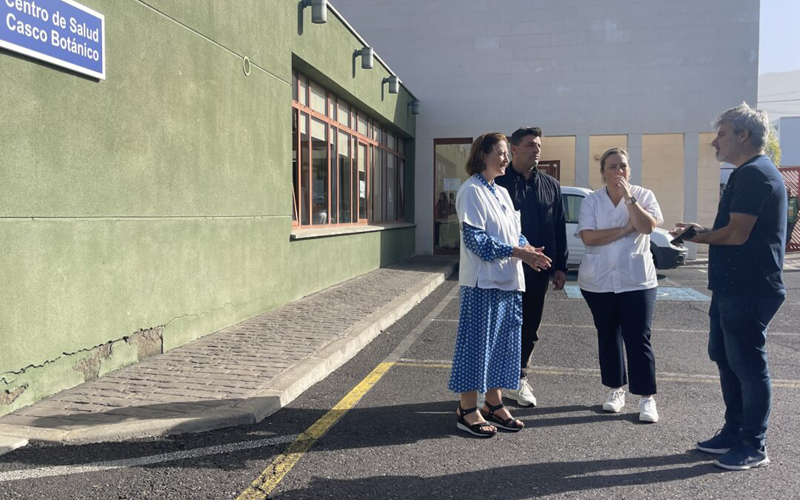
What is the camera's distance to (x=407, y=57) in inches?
742

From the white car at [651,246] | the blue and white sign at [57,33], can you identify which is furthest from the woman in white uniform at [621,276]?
the white car at [651,246]

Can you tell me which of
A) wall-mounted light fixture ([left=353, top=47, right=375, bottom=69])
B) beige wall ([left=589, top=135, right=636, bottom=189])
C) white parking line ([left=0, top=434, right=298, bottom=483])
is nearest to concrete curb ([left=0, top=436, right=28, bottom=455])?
white parking line ([left=0, top=434, right=298, bottom=483])

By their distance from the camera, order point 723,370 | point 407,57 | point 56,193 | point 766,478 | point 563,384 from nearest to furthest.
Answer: point 766,478 < point 723,370 < point 56,193 < point 563,384 < point 407,57

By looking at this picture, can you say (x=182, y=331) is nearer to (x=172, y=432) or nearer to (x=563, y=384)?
(x=172, y=432)

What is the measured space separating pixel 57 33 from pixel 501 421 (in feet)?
13.7

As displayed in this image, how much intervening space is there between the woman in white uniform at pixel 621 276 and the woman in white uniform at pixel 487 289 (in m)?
0.66

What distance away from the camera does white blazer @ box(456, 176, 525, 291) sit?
4.04 meters

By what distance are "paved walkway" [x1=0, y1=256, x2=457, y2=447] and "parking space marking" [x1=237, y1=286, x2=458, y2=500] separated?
397 mm

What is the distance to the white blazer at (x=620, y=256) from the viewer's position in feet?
14.4

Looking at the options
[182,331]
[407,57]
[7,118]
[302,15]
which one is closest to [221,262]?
[182,331]

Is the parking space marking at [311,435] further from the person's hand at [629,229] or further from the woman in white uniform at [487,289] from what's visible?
the person's hand at [629,229]

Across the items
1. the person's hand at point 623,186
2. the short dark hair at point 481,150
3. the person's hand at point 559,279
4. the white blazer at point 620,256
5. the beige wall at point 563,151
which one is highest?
the beige wall at point 563,151

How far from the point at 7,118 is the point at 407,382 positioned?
141 inches

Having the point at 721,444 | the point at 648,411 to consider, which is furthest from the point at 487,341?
the point at 721,444
